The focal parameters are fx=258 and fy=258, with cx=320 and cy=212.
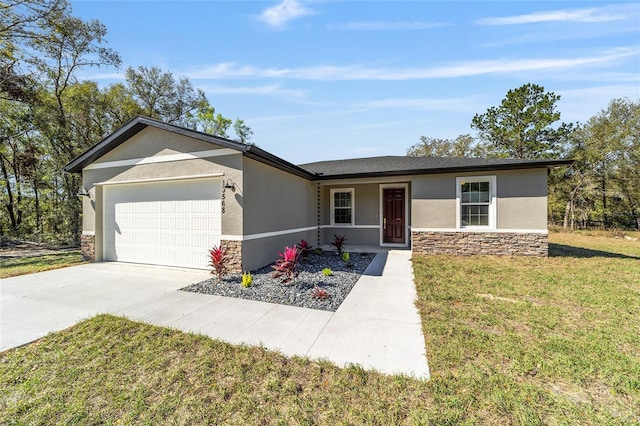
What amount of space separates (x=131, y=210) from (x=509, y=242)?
11.8 m

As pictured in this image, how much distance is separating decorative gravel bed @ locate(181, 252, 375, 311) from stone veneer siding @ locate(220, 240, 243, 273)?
0.21 metres

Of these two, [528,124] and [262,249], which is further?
[528,124]

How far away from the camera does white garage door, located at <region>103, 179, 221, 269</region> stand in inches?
265

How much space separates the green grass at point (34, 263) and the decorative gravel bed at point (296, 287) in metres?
5.26

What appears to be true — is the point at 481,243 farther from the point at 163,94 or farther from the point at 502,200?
the point at 163,94

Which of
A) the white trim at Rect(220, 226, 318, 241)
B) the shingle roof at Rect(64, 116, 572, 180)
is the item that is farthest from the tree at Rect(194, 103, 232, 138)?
the white trim at Rect(220, 226, 318, 241)

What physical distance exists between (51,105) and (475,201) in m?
19.1

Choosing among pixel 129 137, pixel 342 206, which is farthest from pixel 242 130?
pixel 129 137

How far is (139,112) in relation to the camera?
16.4m

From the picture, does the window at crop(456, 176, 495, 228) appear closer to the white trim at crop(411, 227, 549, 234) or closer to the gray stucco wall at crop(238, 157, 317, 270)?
the white trim at crop(411, 227, 549, 234)

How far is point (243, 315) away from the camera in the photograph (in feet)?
13.3

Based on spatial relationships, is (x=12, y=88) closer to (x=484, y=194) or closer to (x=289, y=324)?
A: (x=289, y=324)

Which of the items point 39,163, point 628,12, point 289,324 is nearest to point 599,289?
point 289,324

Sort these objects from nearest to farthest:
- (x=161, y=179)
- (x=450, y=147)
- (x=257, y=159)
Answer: (x=257, y=159)
(x=161, y=179)
(x=450, y=147)
